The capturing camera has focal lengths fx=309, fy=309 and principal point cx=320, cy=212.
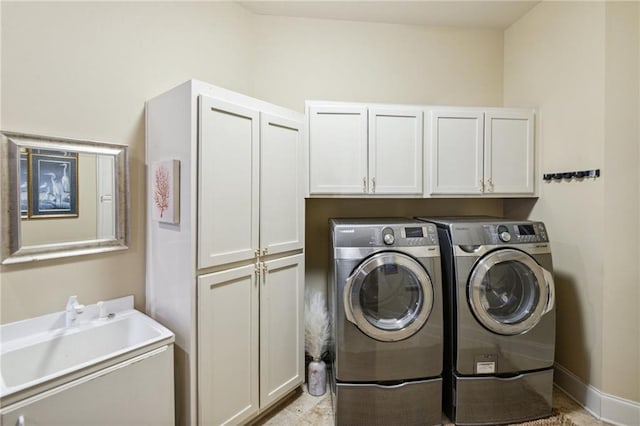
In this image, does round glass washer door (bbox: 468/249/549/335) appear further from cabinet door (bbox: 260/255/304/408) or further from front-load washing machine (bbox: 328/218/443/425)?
cabinet door (bbox: 260/255/304/408)

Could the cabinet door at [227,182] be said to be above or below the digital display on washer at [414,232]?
above

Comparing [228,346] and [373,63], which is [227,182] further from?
[373,63]

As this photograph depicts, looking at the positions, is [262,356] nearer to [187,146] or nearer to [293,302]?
[293,302]

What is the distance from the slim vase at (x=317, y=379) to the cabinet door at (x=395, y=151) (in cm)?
131

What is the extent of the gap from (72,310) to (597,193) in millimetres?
3006

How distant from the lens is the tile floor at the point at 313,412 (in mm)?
1900

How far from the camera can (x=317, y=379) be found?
7.13 ft

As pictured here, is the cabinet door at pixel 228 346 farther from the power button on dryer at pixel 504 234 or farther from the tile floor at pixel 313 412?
the power button on dryer at pixel 504 234

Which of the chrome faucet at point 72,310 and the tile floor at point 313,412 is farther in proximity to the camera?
the tile floor at point 313,412

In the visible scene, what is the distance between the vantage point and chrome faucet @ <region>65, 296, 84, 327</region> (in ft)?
4.79

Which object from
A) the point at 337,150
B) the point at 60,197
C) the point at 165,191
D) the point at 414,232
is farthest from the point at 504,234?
the point at 60,197

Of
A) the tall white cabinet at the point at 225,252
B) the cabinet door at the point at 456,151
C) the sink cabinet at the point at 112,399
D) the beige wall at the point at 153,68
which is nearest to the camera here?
the sink cabinet at the point at 112,399

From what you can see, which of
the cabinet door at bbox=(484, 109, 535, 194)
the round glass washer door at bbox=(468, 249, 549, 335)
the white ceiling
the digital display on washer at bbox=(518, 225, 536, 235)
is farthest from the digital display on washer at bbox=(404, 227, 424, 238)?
the white ceiling

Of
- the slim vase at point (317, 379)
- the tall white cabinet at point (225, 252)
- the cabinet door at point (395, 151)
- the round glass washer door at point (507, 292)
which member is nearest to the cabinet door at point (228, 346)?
the tall white cabinet at point (225, 252)
